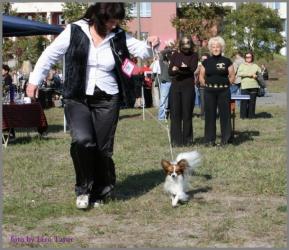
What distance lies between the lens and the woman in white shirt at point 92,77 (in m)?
5.68

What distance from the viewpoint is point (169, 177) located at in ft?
20.1

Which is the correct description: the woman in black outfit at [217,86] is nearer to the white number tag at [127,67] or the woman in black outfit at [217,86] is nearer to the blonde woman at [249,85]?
the white number tag at [127,67]

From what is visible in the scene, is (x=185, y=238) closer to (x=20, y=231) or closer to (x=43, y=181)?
Answer: (x=20, y=231)

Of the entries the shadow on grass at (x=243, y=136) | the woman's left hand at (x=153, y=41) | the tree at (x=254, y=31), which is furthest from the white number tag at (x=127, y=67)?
the tree at (x=254, y=31)

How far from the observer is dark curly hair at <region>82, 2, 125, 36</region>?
5.59 m

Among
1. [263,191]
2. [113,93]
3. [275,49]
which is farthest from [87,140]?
[275,49]

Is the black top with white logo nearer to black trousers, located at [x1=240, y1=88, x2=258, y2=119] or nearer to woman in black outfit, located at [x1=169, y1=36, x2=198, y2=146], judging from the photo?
woman in black outfit, located at [x1=169, y1=36, x2=198, y2=146]

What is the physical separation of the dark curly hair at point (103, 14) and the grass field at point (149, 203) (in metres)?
1.65

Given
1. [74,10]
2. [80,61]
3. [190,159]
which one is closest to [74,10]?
[74,10]

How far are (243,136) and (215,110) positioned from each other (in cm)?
159

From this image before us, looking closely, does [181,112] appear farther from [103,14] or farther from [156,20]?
[156,20]

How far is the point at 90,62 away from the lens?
5.73 meters

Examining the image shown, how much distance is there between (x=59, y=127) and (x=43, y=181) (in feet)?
21.8

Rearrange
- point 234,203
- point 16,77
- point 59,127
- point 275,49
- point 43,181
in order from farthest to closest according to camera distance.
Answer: point 275,49
point 16,77
point 59,127
point 43,181
point 234,203
